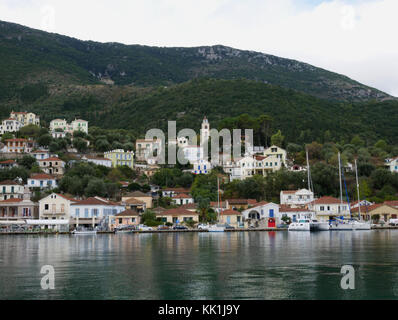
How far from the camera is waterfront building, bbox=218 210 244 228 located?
227 ft

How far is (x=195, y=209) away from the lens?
230ft

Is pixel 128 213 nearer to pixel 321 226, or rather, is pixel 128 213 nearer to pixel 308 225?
pixel 308 225

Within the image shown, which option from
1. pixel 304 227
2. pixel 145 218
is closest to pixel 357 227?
pixel 304 227

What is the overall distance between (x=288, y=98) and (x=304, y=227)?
3235 inches

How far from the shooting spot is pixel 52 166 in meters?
88.1

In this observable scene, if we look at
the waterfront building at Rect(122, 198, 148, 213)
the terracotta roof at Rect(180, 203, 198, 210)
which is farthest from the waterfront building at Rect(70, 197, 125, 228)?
the terracotta roof at Rect(180, 203, 198, 210)

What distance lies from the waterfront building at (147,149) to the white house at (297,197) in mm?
36175

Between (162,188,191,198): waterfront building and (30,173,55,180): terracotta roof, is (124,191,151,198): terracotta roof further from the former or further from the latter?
(30,173,55,180): terracotta roof

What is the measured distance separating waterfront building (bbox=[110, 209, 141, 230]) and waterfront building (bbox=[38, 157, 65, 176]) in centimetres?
2412

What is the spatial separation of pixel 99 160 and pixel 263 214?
36706 millimetres

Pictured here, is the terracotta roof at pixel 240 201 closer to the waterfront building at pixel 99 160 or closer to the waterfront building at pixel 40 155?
the waterfront building at pixel 99 160

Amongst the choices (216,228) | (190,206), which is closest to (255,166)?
(190,206)

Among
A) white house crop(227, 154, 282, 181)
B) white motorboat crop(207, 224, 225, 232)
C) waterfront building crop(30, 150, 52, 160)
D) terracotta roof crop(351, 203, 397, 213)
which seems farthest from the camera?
waterfront building crop(30, 150, 52, 160)
